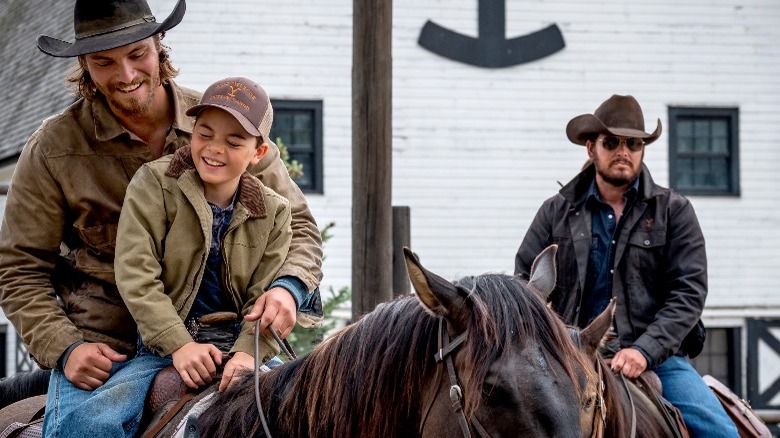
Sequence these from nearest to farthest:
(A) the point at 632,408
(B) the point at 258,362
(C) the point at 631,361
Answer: (B) the point at 258,362, (A) the point at 632,408, (C) the point at 631,361

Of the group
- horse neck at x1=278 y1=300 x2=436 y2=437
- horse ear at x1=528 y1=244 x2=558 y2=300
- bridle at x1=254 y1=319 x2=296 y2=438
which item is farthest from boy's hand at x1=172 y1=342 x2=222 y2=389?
horse ear at x1=528 y1=244 x2=558 y2=300

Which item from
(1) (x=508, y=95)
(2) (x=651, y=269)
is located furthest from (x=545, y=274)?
(1) (x=508, y=95)

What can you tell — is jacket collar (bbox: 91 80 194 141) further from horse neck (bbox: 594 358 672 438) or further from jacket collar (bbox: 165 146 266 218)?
horse neck (bbox: 594 358 672 438)

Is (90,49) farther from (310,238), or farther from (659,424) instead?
(659,424)

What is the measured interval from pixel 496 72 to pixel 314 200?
3.50m

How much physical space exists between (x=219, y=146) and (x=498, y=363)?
4.14 ft

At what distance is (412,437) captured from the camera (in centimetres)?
285

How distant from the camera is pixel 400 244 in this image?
7156 millimetres

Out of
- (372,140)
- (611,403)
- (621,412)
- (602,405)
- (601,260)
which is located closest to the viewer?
(602,405)

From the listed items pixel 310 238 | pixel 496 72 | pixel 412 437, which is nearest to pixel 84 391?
pixel 310 238

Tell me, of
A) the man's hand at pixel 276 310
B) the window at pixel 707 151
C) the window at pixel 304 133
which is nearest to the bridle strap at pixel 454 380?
the man's hand at pixel 276 310

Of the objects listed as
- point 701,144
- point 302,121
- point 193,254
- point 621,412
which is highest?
point 302,121

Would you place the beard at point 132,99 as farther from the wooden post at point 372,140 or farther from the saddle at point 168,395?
the wooden post at point 372,140

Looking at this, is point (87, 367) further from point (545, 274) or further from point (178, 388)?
point (545, 274)
